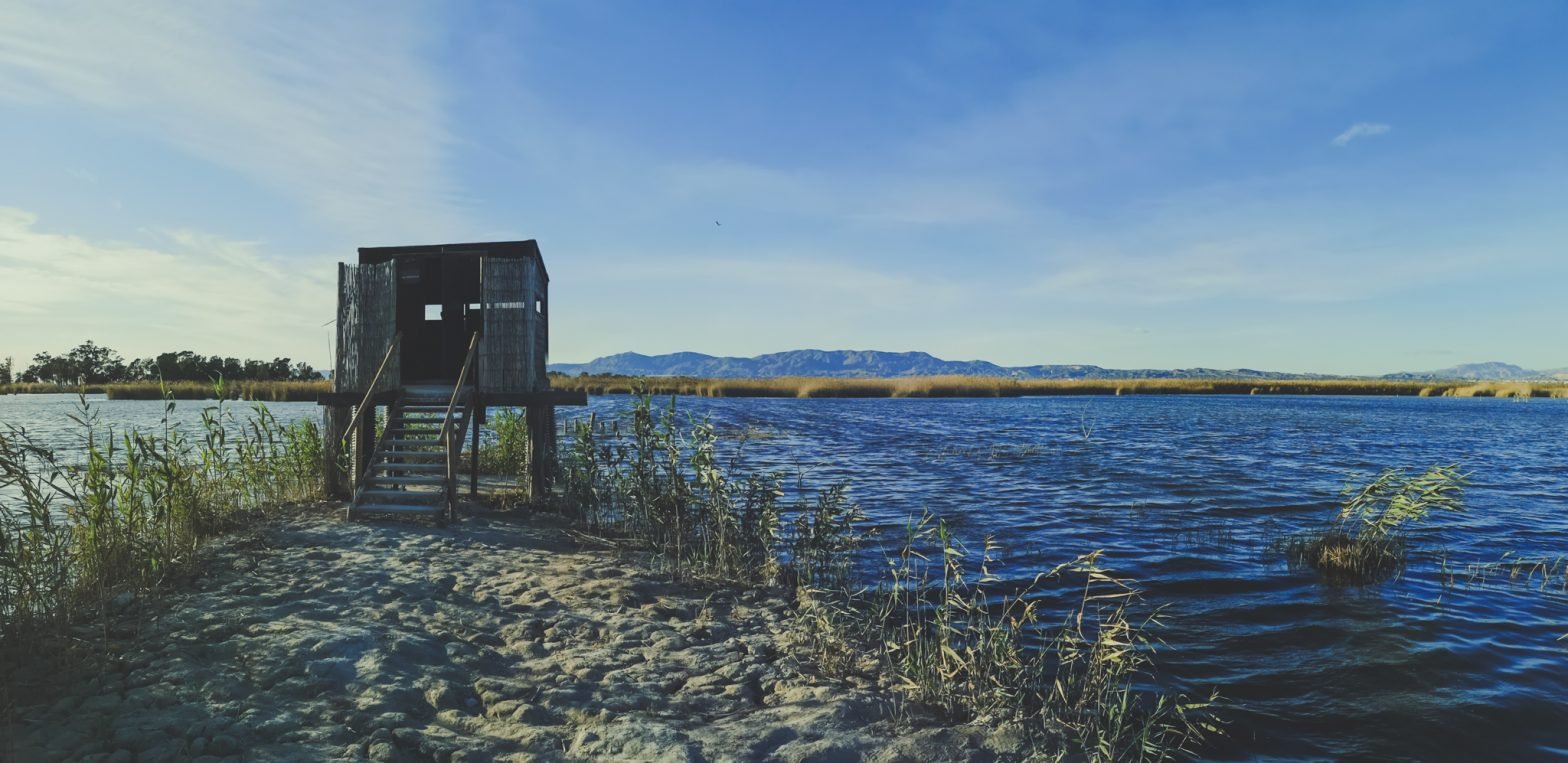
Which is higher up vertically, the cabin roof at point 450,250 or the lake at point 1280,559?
the cabin roof at point 450,250

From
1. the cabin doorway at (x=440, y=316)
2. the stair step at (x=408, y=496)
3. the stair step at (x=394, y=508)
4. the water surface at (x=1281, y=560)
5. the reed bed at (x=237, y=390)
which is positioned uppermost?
the cabin doorway at (x=440, y=316)

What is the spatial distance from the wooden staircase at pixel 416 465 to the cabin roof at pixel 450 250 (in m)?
2.99

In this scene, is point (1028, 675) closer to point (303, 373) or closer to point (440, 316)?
point (440, 316)

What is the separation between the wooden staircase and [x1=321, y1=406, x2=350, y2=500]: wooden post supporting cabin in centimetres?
106

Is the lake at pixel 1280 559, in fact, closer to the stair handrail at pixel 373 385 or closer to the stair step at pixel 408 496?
the stair step at pixel 408 496

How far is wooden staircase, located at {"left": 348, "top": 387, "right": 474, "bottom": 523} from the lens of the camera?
13.0 m

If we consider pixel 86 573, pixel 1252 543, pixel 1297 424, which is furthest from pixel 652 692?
pixel 1297 424

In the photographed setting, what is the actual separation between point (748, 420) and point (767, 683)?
116ft

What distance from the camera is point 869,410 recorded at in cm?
5569

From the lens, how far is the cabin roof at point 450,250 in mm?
16141

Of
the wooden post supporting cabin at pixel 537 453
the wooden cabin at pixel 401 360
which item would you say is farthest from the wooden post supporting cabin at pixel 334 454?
the wooden post supporting cabin at pixel 537 453

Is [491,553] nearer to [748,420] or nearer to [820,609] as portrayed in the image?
[820,609]

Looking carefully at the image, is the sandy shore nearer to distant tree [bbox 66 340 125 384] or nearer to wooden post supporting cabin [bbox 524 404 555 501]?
wooden post supporting cabin [bbox 524 404 555 501]

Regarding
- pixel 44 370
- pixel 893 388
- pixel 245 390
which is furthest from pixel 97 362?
pixel 893 388
